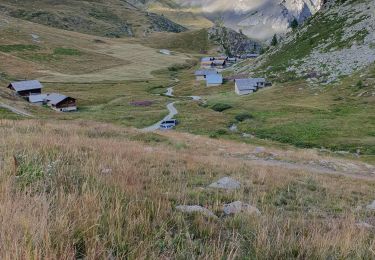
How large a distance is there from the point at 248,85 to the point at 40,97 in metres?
57.8

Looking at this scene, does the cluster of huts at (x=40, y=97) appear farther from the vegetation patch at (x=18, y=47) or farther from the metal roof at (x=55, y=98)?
the vegetation patch at (x=18, y=47)

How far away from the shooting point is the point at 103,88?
443 ft

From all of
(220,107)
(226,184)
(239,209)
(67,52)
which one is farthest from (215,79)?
(239,209)

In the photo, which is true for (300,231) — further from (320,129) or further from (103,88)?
(103,88)

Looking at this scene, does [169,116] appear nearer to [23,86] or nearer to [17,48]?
[23,86]

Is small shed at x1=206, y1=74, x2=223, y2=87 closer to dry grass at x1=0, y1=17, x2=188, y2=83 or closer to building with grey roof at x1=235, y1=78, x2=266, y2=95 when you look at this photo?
building with grey roof at x1=235, y1=78, x2=266, y2=95

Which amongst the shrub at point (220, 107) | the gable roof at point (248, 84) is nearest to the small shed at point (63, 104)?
the shrub at point (220, 107)

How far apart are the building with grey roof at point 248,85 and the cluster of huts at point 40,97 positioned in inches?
1781

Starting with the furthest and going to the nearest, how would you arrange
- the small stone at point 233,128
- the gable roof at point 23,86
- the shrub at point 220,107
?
the gable roof at point 23,86, the shrub at point 220,107, the small stone at point 233,128

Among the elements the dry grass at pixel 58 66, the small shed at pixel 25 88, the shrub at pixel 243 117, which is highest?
the dry grass at pixel 58 66

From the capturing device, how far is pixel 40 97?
106312 millimetres

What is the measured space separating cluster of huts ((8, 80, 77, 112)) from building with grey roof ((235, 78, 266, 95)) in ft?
148

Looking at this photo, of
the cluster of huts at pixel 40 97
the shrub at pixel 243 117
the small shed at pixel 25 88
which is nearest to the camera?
the shrub at pixel 243 117

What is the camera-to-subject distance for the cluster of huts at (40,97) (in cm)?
9919
